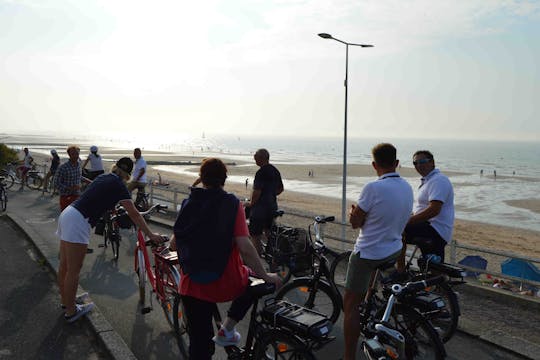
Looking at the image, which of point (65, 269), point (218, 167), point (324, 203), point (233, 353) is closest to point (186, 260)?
point (218, 167)

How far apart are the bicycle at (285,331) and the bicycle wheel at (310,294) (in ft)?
4.66

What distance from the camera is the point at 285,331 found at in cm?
314

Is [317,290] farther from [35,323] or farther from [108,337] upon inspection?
[35,323]

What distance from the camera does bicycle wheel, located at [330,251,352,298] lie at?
19.4 ft

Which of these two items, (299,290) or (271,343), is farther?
(299,290)

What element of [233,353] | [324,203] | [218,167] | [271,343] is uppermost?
[218,167]

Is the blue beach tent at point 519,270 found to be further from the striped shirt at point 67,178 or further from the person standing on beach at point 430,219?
the striped shirt at point 67,178

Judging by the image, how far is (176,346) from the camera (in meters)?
4.78

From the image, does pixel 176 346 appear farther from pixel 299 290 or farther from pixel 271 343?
pixel 271 343

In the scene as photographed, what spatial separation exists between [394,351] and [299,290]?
6.15 feet

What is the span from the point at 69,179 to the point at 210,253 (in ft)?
21.6

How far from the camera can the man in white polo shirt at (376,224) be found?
12.0 feet

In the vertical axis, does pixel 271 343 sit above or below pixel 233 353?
above

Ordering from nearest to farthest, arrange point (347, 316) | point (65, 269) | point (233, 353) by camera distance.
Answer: point (233, 353)
point (347, 316)
point (65, 269)
